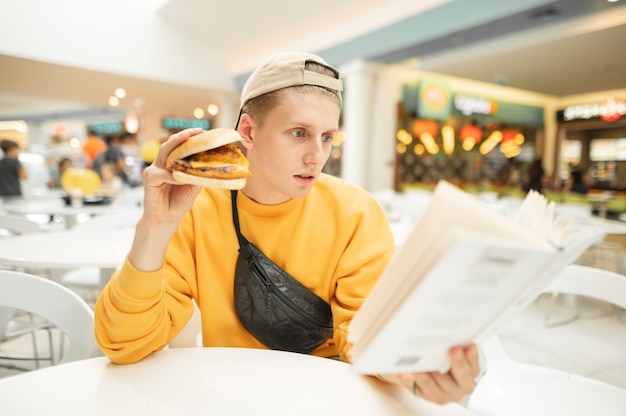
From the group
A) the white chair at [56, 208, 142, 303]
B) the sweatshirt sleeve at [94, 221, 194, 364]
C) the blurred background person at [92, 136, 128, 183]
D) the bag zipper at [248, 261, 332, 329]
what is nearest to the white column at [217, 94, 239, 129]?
the blurred background person at [92, 136, 128, 183]

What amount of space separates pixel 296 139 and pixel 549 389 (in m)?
1.14

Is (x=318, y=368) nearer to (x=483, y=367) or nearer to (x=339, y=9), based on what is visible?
(x=483, y=367)

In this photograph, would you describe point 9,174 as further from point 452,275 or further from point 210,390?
point 452,275

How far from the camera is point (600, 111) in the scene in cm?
933

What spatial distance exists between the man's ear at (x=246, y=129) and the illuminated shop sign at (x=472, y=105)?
8748 mm

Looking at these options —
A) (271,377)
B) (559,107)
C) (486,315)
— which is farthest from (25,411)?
(559,107)

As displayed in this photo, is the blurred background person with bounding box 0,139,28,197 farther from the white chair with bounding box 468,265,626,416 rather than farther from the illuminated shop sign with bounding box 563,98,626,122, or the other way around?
the illuminated shop sign with bounding box 563,98,626,122

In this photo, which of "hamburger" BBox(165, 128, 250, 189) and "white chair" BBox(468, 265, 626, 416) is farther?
"white chair" BBox(468, 265, 626, 416)

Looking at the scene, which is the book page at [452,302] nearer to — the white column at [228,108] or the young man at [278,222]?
the young man at [278,222]

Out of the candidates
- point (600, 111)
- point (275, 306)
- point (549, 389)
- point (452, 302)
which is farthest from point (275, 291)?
point (600, 111)

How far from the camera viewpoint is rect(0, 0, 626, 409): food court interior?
180 inches

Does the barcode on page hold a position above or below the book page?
below

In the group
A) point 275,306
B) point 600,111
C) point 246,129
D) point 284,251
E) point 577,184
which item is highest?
point 600,111

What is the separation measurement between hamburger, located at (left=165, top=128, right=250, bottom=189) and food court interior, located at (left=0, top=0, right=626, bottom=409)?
81.4 inches
